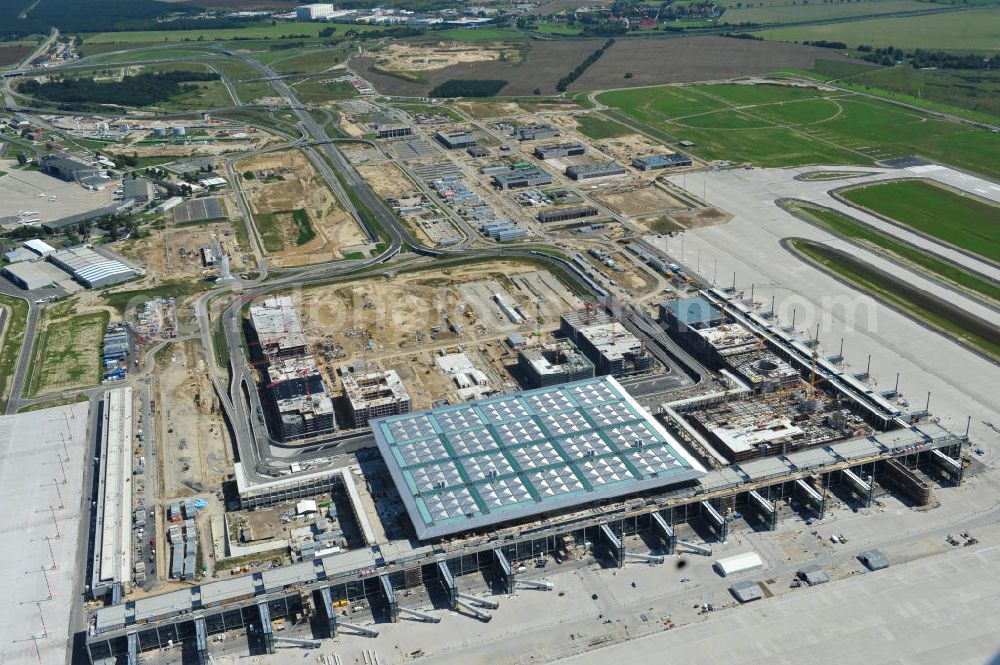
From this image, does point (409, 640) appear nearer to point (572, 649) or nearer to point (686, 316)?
point (572, 649)

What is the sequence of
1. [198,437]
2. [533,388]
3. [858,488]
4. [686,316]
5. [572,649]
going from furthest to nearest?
1. [686,316]
2. [533,388]
3. [198,437]
4. [858,488]
5. [572,649]

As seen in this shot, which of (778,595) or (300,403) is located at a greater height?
(300,403)

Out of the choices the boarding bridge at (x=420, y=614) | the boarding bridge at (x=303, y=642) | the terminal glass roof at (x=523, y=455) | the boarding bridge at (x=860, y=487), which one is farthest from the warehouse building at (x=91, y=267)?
the boarding bridge at (x=860, y=487)

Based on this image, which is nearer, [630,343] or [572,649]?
[572,649]

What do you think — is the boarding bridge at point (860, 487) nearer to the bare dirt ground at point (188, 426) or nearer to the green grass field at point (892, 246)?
the green grass field at point (892, 246)

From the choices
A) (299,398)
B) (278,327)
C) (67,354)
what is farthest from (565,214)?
(67,354)

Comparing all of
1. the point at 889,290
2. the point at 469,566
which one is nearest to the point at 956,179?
the point at 889,290
